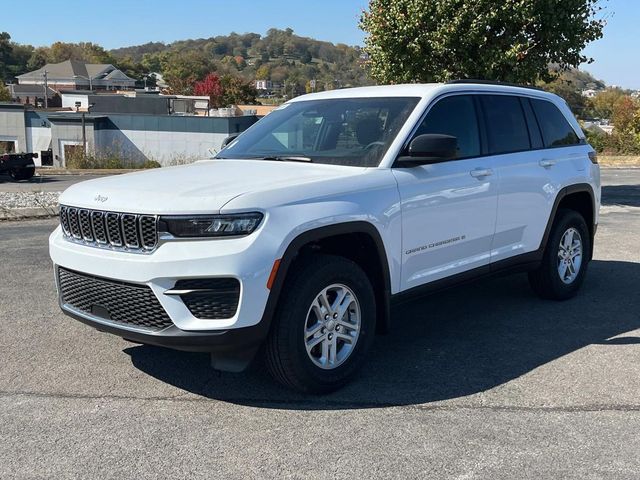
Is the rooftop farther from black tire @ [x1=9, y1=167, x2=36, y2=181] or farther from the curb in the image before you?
the curb

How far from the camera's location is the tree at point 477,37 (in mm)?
13859

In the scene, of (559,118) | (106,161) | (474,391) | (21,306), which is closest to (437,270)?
(474,391)

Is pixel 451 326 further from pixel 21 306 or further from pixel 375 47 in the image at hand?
pixel 375 47

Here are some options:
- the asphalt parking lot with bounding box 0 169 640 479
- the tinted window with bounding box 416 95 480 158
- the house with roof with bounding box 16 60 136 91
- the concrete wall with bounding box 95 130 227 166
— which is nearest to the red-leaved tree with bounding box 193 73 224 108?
the house with roof with bounding box 16 60 136 91

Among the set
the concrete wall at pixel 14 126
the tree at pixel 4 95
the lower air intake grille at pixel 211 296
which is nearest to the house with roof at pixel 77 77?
the tree at pixel 4 95

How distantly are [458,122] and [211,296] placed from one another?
8.58 ft

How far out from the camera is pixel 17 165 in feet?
103

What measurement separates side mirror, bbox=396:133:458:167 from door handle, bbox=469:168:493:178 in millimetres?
540

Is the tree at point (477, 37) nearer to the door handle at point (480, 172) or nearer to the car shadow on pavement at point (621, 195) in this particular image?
the car shadow on pavement at point (621, 195)

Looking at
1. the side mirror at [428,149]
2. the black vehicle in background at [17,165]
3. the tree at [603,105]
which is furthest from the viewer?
the tree at [603,105]

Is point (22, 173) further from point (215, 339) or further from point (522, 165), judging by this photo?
point (215, 339)

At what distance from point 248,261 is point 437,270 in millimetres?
1791

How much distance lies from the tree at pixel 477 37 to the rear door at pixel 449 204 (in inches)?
361

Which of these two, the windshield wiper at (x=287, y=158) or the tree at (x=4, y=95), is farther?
the tree at (x=4, y=95)
